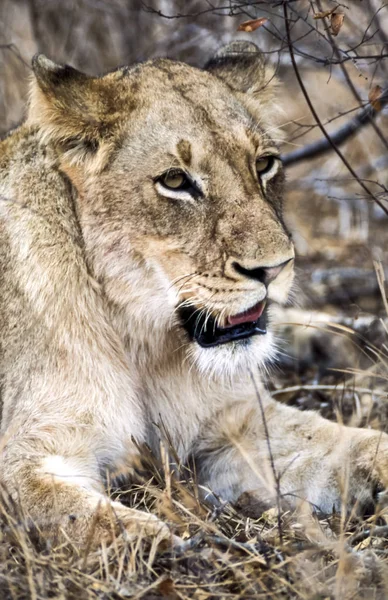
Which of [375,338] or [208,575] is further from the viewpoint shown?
[375,338]

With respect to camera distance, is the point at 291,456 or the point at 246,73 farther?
the point at 246,73

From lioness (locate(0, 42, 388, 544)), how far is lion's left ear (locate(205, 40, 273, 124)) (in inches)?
10.6

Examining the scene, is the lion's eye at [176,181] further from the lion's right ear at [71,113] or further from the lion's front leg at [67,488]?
the lion's front leg at [67,488]

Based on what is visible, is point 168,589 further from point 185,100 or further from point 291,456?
point 185,100

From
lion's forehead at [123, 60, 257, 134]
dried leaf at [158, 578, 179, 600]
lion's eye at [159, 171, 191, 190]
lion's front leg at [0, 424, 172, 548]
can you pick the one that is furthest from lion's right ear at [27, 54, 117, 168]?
dried leaf at [158, 578, 179, 600]

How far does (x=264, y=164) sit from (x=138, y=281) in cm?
75

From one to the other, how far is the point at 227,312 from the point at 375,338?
76.4 inches

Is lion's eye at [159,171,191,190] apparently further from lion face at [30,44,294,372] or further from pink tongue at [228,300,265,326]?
pink tongue at [228,300,265,326]

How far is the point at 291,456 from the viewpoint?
12.5 ft

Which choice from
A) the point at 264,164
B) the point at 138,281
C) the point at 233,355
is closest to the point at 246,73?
the point at 264,164

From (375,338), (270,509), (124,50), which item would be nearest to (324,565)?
(270,509)

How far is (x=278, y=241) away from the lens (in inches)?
128

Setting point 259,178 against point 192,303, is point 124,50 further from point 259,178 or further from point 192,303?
point 192,303

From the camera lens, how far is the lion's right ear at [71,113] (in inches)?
137
